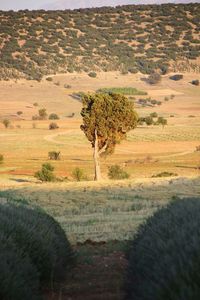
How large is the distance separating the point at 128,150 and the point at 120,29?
3413 inches

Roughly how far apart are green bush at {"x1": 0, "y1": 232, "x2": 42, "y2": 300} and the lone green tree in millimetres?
33464

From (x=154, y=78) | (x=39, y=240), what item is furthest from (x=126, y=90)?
(x=39, y=240)

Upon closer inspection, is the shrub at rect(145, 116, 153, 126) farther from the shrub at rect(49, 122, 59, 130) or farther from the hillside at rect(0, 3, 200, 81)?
the hillside at rect(0, 3, 200, 81)

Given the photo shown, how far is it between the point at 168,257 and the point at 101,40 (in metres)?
137

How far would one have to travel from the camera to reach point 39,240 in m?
9.52

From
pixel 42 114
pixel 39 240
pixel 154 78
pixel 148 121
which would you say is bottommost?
pixel 42 114

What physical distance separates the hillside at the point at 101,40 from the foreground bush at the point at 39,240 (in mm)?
111452

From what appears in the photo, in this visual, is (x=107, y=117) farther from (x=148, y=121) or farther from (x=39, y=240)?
(x=148, y=121)

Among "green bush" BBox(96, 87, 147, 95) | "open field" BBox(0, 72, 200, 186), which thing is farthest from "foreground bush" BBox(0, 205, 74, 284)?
"green bush" BBox(96, 87, 147, 95)

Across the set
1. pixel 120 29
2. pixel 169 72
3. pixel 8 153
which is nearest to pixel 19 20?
pixel 120 29

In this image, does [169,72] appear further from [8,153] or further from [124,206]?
[124,206]

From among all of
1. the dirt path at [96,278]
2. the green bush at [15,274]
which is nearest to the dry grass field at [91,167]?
the dirt path at [96,278]

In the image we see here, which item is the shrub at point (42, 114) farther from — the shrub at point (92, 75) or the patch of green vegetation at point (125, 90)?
the shrub at point (92, 75)

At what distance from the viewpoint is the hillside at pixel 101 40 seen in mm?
130125
